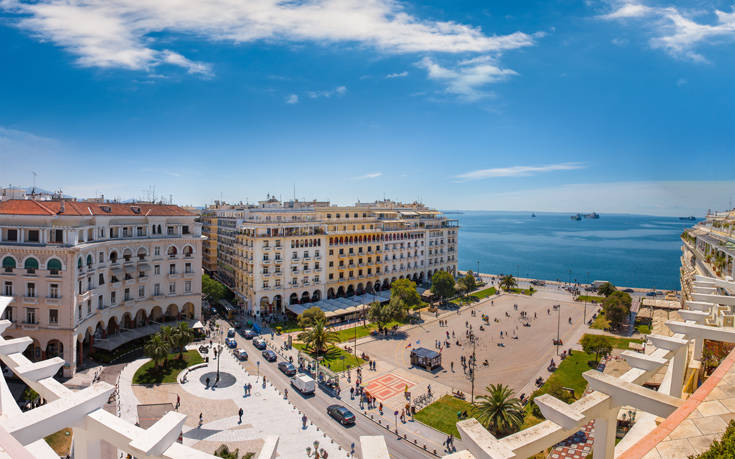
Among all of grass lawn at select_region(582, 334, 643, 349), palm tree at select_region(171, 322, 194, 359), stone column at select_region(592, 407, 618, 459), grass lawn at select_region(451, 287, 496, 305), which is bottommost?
grass lawn at select_region(582, 334, 643, 349)

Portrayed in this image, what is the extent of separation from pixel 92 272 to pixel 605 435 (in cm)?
4703

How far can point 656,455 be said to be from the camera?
23.3 feet

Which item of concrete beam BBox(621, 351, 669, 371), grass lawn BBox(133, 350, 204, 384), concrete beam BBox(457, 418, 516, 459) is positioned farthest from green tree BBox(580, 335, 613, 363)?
concrete beam BBox(457, 418, 516, 459)

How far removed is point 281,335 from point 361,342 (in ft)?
35.4

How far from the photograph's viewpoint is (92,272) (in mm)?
41531

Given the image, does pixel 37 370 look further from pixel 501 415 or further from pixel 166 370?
pixel 166 370

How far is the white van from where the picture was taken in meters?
37.0

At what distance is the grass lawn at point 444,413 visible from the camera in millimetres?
32266

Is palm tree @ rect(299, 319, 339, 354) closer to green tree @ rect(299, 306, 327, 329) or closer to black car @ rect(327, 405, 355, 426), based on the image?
green tree @ rect(299, 306, 327, 329)

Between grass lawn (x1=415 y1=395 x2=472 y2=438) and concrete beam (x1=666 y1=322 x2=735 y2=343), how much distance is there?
21.4 metres

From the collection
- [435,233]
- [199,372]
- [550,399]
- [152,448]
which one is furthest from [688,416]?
[435,233]

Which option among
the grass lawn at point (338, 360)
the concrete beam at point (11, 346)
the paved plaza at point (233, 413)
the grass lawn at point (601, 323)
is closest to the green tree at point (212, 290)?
the grass lawn at point (338, 360)

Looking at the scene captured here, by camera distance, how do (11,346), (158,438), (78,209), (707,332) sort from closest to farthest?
1. (158,438)
2. (11,346)
3. (707,332)
4. (78,209)

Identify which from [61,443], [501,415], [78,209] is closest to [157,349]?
[61,443]
